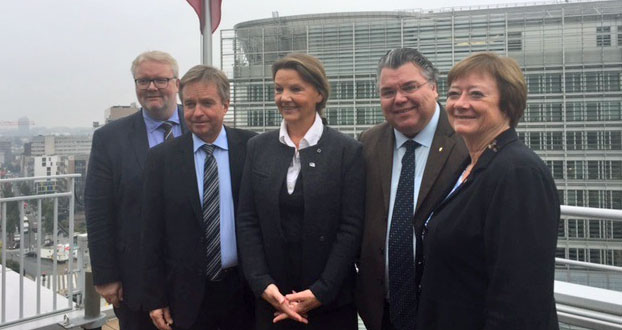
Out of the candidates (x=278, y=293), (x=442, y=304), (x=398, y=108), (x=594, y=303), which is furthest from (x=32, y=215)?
(x=594, y=303)

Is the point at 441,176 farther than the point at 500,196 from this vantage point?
Yes

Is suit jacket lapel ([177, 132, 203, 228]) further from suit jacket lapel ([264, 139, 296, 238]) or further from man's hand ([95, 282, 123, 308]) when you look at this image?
man's hand ([95, 282, 123, 308])

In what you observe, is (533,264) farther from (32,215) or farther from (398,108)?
(32,215)

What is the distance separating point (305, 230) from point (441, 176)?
0.45 m

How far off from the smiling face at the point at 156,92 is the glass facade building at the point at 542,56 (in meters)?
27.3

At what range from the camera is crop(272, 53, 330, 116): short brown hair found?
143 cm

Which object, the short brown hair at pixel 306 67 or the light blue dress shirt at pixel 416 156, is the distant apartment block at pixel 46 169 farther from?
the light blue dress shirt at pixel 416 156

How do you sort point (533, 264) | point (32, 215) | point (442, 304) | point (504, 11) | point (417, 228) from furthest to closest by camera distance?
point (504, 11)
point (32, 215)
point (417, 228)
point (442, 304)
point (533, 264)

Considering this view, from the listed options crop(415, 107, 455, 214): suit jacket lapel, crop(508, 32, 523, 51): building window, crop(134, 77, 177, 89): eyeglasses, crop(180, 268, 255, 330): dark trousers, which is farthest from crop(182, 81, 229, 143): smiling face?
crop(508, 32, 523, 51): building window

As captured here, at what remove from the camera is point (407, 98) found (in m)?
1.42

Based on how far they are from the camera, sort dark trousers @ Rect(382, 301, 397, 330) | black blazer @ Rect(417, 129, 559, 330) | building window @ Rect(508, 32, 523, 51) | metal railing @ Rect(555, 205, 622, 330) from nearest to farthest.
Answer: black blazer @ Rect(417, 129, 559, 330) → dark trousers @ Rect(382, 301, 397, 330) → metal railing @ Rect(555, 205, 622, 330) → building window @ Rect(508, 32, 523, 51)

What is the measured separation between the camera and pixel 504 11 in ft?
106

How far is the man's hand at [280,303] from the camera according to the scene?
1385mm

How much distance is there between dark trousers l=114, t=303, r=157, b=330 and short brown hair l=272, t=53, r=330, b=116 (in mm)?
1065
